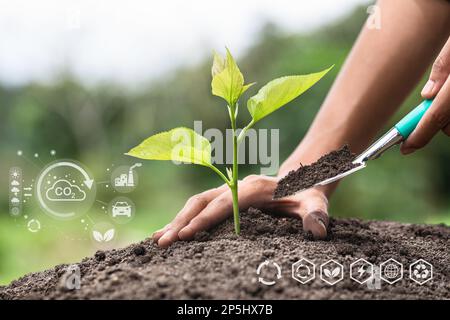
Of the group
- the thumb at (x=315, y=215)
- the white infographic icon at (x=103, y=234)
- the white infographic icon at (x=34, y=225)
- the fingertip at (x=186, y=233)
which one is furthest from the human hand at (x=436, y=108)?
the white infographic icon at (x=34, y=225)

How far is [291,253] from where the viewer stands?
2.50ft

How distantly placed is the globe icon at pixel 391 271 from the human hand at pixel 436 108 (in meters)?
0.21

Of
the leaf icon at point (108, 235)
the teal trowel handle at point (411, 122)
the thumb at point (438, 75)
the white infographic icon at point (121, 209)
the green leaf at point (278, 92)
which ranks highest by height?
the thumb at point (438, 75)

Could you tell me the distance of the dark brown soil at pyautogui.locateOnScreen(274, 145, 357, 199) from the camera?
2.87 feet

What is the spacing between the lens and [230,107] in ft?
2.76

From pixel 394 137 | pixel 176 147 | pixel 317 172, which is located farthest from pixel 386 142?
pixel 176 147

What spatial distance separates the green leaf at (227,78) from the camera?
797 millimetres

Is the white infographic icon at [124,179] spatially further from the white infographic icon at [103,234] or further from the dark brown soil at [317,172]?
the dark brown soil at [317,172]

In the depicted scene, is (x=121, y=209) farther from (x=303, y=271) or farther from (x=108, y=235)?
(x=303, y=271)

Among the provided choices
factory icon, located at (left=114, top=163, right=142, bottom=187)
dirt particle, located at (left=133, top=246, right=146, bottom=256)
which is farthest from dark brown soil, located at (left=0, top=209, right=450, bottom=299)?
factory icon, located at (left=114, top=163, right=142, bottom=187)

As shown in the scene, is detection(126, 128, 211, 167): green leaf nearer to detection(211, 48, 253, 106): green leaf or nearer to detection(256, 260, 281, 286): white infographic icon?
detection(211, 48, 253, 106): green leaf

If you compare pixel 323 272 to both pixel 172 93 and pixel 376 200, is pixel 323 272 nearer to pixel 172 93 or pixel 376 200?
pixel 172 93

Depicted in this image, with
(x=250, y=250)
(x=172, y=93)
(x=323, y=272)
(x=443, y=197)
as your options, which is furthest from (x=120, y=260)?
(x=443, y=197)
